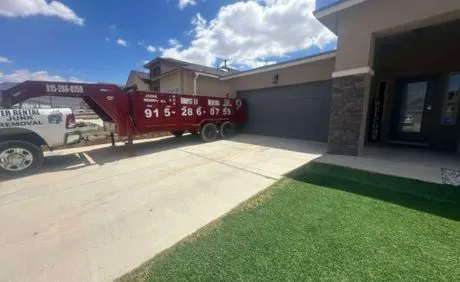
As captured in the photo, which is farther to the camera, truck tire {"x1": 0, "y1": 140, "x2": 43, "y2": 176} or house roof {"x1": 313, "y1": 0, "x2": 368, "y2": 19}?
house roof {"x1": 313, "y1": 0, "x2": 368, "y2": 19}

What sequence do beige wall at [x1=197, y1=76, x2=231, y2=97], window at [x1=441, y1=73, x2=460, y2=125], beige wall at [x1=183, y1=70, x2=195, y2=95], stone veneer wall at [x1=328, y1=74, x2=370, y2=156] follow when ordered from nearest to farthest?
stone veneer wall at [x1=328, y1=74, x2=370, y2=156] < window at [x1=441, y1=73, x2=460, y2=125] < beige wall at [x1=183, y1=70, x2=195, y2=95] < beige wall at [x1=197, y1=76, x2=231, y2=97]

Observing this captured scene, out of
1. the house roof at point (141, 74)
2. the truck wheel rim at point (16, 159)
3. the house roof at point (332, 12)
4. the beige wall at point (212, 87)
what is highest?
the house roof at point (141, 74)

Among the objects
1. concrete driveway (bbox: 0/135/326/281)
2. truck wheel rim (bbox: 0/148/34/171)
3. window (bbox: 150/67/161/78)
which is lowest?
concrete driveway (bbox: 0/135/326/281)

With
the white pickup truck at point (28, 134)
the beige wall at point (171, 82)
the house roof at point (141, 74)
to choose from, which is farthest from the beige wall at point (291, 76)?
the house roof at point (141, 74)

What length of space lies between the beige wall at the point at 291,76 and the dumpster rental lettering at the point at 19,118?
8.53 metres

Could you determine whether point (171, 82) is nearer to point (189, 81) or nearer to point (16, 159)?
point (189, 81)

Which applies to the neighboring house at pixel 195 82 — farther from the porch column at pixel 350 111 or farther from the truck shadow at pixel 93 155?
the porch column at pixel 350 111

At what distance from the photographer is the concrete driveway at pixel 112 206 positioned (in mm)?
2219

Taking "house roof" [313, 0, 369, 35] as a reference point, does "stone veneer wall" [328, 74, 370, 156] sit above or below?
below

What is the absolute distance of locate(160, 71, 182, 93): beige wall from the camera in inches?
533

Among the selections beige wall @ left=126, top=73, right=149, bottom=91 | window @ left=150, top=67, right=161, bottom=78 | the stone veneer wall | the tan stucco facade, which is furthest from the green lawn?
beige wall @ left=126, top=73, right=149, bottom=91

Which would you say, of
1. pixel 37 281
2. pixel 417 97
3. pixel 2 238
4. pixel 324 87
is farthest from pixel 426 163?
pixel 2 238

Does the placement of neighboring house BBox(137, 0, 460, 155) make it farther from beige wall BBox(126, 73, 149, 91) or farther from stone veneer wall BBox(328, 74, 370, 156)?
beige wall BBox(126, 73, 149, 91)

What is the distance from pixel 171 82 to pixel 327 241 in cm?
1425
